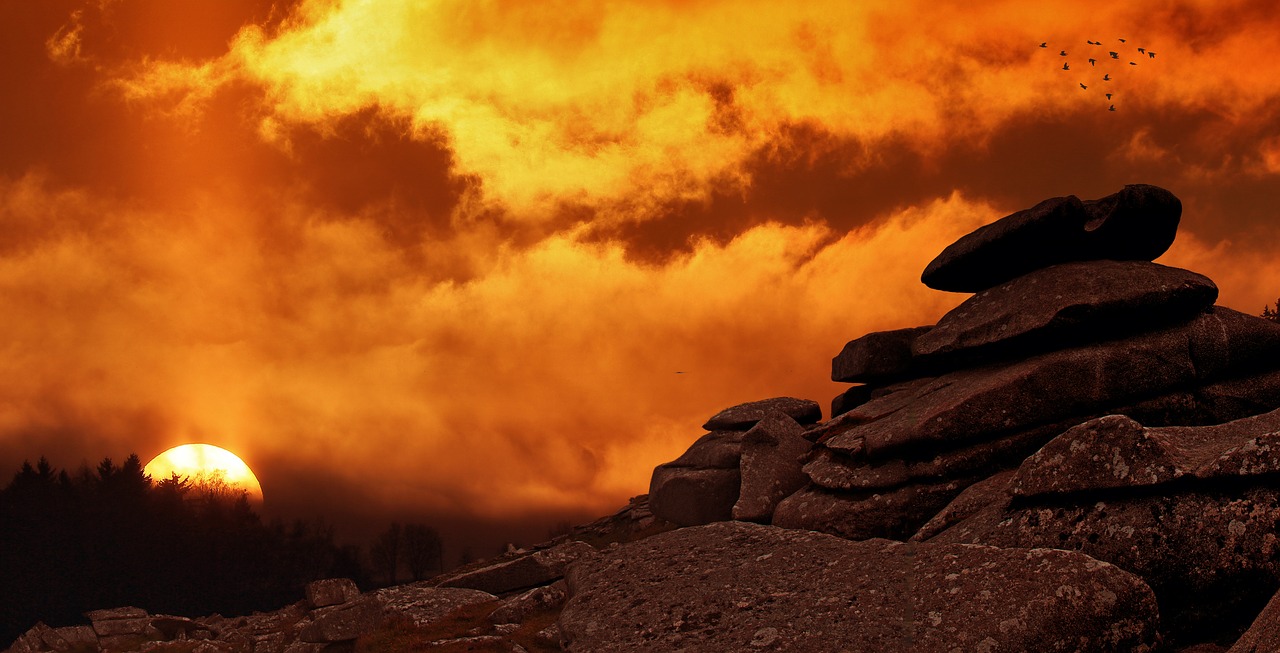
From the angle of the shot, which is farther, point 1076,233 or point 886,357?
point 886,357

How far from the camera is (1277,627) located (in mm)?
7738

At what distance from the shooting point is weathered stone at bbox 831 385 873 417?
101 ft

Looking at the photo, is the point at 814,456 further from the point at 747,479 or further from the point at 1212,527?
the point at 1212,527

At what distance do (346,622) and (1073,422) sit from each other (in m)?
23.9

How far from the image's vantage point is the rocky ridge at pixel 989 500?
12000 millimetres

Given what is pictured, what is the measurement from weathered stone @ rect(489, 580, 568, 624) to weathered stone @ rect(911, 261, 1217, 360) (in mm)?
14715

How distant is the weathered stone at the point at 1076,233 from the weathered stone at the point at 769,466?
26.8 feet

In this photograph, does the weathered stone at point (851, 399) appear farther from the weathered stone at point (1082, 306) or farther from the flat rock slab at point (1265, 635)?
the flat rock slab at point (1265, 635)

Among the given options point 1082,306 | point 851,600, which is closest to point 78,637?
point 851,600

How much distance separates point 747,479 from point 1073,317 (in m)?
11.2

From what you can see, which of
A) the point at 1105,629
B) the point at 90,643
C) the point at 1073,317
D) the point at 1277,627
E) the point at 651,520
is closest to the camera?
the point at 1277,627

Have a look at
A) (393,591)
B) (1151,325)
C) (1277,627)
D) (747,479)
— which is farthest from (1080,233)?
(393,591)

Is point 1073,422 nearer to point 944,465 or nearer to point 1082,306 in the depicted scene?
point 1082,306

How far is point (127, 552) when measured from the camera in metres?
86.5
